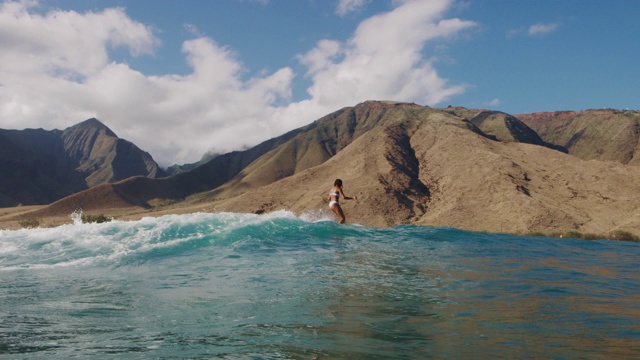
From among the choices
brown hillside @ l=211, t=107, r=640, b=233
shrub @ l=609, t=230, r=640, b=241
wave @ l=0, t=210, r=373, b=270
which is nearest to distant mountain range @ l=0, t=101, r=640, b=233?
brown hillside @ l=211, t=107, r=640, b=233

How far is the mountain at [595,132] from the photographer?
139625 mm

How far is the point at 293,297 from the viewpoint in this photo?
28.4 feet

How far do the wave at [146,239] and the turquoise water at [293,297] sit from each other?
0.08 m

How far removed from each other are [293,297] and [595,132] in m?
186

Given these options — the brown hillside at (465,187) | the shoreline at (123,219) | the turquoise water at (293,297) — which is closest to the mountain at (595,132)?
the brown hillside at (465,187)

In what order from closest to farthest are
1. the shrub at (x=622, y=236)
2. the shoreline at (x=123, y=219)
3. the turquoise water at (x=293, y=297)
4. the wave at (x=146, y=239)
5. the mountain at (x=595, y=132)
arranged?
the turquoise water at (x=293, y=297) < the wave at (x=146, y=239) < the shrub at (x=622, y=236) < the shoreline at (x=123, y=219) < the mountain at (x=595, y=132)

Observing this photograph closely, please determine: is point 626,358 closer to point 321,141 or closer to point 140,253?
point 140,253

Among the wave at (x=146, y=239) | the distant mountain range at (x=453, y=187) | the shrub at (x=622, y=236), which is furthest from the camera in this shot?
the distant mountain range at (x=453, y=187)

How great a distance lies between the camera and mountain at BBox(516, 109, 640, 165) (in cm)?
13962

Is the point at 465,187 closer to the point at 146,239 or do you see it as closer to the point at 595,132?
the point at 146,239

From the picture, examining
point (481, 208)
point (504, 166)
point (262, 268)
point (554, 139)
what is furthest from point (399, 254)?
point (554, 139)

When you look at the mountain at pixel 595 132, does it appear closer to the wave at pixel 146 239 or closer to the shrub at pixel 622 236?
the shrub at pixel 622 236

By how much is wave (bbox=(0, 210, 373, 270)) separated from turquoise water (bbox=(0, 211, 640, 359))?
0.08 metres

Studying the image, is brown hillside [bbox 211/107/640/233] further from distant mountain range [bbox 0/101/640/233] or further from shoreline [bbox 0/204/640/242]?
shoreline [bbox 0/204/640/242]
